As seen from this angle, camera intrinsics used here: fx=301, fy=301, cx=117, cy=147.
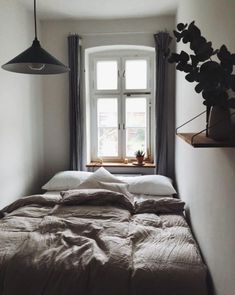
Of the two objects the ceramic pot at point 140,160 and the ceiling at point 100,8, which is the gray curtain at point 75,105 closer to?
the ceiling at point 100,8

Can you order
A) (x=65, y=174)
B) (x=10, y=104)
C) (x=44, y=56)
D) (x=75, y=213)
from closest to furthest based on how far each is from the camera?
1. (x=44, y=56)
2. (x=75, y=213)
3. (x=10, y=104)
4. (x=65, y=174)

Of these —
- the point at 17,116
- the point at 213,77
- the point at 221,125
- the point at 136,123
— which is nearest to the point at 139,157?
the point at 136,123

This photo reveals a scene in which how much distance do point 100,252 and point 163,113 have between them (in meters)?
2.34

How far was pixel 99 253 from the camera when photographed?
1975 millimetres

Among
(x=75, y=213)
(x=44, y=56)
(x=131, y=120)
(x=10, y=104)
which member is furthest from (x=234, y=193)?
(x=131, y=120)

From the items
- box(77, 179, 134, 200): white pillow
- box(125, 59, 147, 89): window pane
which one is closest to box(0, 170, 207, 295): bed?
box(77, 179, 134, 200): white pillow

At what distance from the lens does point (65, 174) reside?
3760mm

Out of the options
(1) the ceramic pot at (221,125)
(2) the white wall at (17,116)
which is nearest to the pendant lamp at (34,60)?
(2) the white wall at (17,116)

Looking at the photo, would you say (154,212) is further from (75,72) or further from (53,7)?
(53,7)

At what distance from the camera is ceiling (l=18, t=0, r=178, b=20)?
3373 millimetres

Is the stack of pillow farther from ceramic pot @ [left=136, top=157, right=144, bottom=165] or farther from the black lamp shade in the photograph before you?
the black lamp shade

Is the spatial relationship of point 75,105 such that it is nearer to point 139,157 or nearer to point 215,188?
point 139,157

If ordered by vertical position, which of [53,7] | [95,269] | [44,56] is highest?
[53,7]

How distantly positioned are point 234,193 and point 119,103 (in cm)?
308
